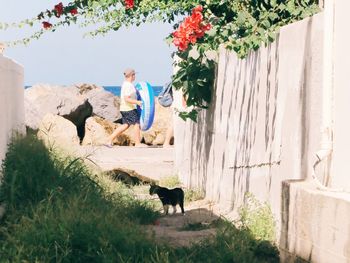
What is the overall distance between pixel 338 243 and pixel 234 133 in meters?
5.05

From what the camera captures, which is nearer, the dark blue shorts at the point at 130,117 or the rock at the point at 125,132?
the dark blue shorts at the point at 130,117

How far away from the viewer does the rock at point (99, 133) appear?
20.1 metres

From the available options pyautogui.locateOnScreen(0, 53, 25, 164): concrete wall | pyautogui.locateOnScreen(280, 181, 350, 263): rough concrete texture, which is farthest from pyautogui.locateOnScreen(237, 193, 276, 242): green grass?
pyautogui.locateOnScreen(0, 53, 25, 164): concrete wall

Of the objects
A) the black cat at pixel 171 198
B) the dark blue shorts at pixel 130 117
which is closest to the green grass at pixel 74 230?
the black cat at pixel 171 198

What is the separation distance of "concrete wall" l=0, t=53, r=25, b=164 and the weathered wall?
8.15 ft

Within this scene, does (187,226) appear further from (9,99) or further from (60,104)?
(60,104)

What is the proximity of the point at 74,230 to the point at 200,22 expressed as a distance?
456 cm

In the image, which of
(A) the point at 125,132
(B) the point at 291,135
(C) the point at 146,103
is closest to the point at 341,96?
(B) the point at 291,135

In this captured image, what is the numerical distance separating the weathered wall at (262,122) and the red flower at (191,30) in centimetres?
37

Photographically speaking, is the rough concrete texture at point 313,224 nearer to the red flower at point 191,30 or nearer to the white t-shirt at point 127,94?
the red flower at point 191,30

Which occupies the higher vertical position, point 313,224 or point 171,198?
point 313,224

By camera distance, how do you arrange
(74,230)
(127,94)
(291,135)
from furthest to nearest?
(127,94)
(291,135)
(74,230)

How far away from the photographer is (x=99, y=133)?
69.2 ft

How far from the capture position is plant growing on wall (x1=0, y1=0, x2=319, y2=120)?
33.3ft
